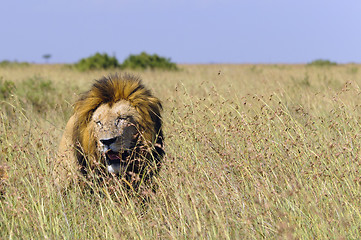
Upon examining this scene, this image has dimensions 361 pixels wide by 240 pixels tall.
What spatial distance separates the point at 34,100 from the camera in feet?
36.3

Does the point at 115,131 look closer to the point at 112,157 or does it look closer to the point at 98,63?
the point at 112,157

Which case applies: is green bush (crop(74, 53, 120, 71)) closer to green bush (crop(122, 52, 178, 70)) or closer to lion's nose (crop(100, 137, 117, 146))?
green bush (crop(122, 52, 178, 70))

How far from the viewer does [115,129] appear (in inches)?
145

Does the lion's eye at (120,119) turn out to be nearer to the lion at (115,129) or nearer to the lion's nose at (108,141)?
the lion at (115,129)

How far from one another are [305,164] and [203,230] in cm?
134

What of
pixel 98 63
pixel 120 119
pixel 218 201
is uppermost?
pixel 98 63

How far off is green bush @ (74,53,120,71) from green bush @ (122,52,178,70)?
2.25ft

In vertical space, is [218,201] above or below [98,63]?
below

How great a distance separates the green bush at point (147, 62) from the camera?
87.7 ft

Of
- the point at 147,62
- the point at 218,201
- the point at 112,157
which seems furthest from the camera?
the point at 147,62

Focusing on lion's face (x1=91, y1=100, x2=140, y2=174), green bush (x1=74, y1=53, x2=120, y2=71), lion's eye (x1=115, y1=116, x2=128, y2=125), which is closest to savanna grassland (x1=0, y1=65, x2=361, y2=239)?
lion's face (x1=91, y1=100, x2=140, y2=174)

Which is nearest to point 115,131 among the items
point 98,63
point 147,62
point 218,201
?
point 218,201

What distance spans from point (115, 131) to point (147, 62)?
78.2 feet

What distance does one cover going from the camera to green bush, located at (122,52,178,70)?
1053 inches
